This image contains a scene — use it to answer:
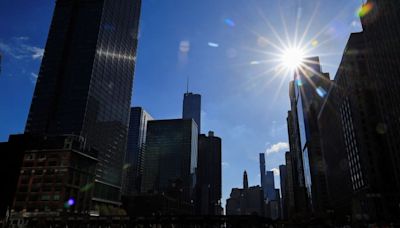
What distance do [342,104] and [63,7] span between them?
16516cm

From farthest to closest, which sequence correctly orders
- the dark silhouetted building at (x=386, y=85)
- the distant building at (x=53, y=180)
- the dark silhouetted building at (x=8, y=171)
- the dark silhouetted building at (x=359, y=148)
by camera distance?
the distant building at (x=53, y=180) < the dark silhouetted building at (x=359, y=148) < the dark silhouetted building at (x=386, y=85) < the dark silhouetted building at (x=8, y=171)

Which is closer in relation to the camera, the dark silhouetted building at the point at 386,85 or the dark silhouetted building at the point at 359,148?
the dark silhouetted building at the point at 386,85

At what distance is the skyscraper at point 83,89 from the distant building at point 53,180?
103 feet

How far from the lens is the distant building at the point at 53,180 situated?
116938 mm

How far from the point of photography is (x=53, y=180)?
397 feet

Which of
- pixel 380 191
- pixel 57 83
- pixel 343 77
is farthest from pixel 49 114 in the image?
pixel 380 191

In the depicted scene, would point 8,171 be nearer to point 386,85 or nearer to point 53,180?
point 53,180

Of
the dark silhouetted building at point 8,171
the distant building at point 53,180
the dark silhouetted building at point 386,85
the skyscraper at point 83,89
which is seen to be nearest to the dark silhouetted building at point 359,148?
the dark silhouetted building at point 386,85

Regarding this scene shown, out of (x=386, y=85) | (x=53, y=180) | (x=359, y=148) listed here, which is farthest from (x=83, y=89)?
(x=386, y=85)

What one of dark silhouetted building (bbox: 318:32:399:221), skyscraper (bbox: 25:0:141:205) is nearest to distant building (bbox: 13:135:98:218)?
skyscraper (bbox: 25:0:141:205)

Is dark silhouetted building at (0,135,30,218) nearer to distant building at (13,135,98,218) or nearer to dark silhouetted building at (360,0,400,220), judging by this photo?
distant building at (13,135,98,218)

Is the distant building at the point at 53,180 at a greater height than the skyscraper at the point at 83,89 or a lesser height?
lesser

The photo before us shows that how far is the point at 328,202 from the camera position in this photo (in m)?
184

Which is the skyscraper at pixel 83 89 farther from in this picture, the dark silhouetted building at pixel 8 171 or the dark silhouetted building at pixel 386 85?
the dark silhouetted building at pixel 386 85
